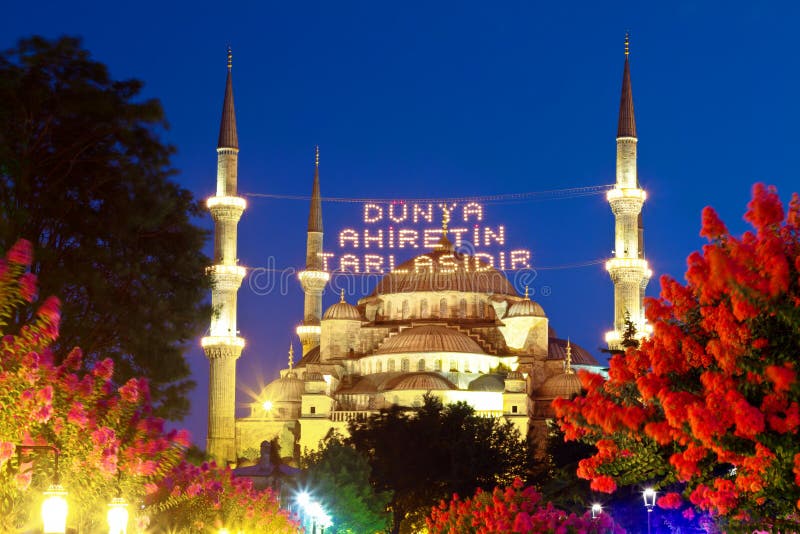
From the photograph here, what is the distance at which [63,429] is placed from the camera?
1358cm

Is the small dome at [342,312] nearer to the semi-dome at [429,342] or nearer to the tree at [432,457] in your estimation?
the semi-dome at [429,342]

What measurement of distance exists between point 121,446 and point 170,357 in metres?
6.97

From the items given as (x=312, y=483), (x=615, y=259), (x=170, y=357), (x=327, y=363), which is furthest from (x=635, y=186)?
(x=170, y=357)

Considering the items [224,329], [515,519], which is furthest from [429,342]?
[515,519]

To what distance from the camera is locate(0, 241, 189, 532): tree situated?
39.3 feet

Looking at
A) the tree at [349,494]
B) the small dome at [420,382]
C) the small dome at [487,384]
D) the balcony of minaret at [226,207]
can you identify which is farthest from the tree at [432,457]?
the balcony of minaret at [226,207]

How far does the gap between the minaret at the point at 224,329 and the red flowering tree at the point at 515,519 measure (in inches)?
1266

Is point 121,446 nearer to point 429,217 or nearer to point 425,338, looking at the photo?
point 429,217

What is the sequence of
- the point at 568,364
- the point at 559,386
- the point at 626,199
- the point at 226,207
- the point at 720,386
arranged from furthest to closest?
the point at 568,364
the point at 559,386
the point at 226,207
the point at 626,199
the point at 720,386

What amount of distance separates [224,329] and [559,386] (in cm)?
1526

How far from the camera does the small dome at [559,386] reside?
59.2 m

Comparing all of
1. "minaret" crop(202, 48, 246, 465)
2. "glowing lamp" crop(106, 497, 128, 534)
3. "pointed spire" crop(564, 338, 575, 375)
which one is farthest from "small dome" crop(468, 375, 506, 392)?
"glowing lamp" crop(106, 497, 128, 534)

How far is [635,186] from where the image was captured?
56.3 m

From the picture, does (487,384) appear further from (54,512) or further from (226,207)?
(54,512)
